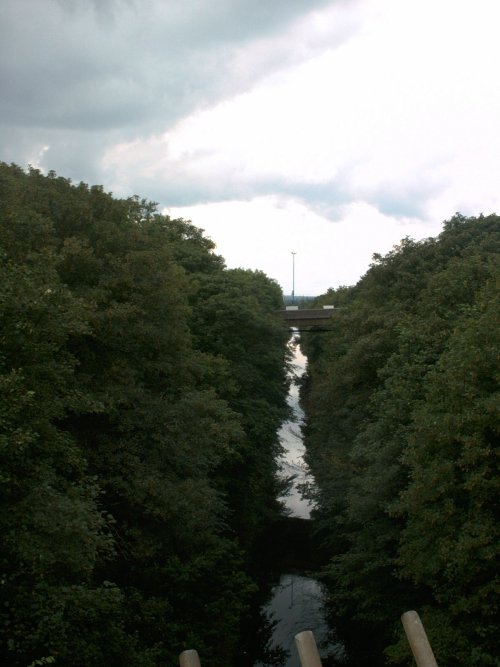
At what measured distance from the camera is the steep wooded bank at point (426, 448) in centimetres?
1605

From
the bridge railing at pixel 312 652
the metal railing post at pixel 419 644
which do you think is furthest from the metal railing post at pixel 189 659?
the metal railing post at pixel 419 644

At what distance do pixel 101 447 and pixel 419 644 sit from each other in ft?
48.6

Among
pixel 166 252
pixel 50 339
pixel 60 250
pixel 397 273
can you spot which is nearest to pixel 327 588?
pixel 397 273

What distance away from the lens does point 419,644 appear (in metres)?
4.72

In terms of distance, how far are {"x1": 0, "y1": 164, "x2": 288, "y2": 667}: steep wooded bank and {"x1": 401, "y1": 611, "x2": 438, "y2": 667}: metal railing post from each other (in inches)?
205

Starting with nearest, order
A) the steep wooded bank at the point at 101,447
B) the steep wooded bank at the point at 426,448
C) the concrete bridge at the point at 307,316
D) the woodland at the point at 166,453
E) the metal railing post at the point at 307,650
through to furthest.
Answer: the metal railing post at the point at 307,650 < the steep wooded bank at the point at 101,447 < the woodland at the point at 166,453 < the steep wooded bank at the point at 426,448 < the concrete bridge at the point at 307,316

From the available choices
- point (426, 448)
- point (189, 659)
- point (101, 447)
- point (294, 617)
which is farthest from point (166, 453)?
point (189, 659)

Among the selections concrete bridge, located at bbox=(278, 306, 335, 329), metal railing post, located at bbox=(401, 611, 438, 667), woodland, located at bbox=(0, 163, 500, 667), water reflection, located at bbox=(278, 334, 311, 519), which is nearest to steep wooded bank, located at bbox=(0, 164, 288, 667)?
woodland, located at bbox=(0, 163, 500, 667)

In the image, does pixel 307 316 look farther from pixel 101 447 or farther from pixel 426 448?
pixel 101 447

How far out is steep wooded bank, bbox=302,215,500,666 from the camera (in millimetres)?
16047

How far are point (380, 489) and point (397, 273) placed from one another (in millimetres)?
12420

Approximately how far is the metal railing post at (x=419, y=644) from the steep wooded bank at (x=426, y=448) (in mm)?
11301

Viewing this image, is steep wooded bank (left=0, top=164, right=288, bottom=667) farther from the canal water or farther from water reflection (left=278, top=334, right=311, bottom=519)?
water reflection (left=278, top=334, right=311, bottom=519)

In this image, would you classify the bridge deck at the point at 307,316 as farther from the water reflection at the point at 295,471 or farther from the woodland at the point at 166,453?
the woodland at the point at 166,453
